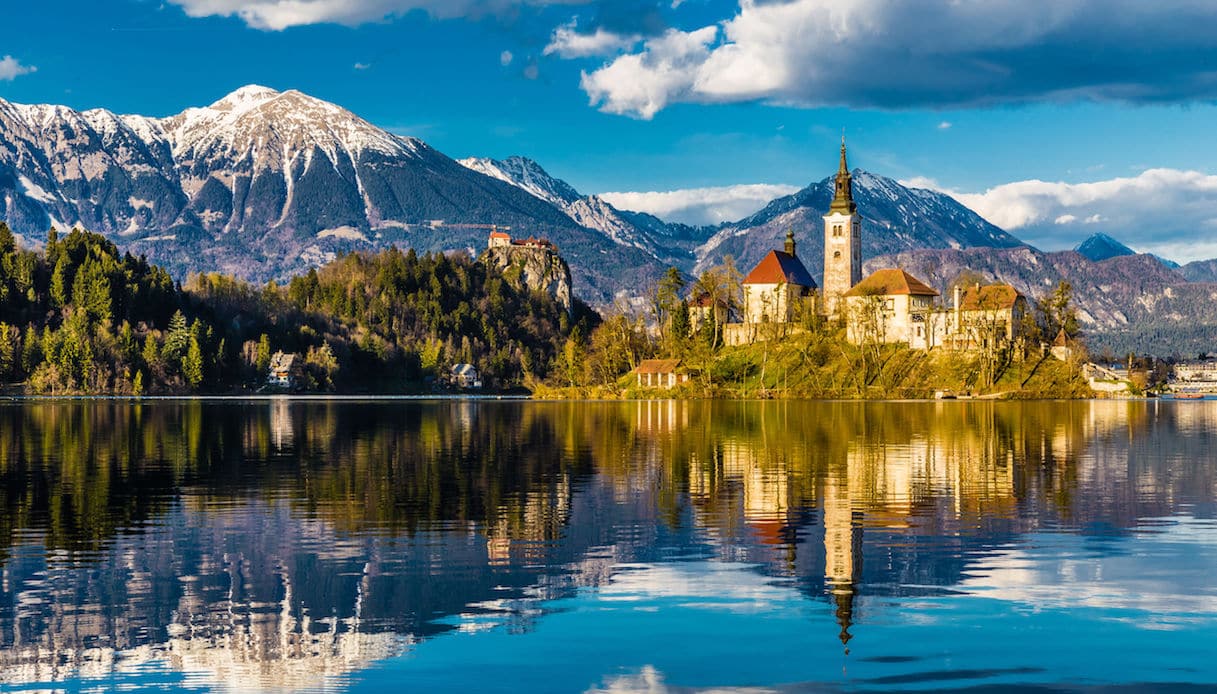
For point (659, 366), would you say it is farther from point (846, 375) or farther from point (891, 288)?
point (891, 288)

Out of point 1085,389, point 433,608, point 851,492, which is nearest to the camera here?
point 433,608

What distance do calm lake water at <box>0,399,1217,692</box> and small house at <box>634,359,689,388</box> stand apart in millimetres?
123840

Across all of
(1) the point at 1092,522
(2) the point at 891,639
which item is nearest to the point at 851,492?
(1) the point at 1092,522

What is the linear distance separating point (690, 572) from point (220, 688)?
510 inches

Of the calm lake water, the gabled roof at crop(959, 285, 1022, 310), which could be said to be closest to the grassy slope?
the gabled roof at crop(959, 285, 1022, 310)

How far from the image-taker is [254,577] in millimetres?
30797

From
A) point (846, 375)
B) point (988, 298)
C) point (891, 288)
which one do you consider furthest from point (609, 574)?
point (891, 288)

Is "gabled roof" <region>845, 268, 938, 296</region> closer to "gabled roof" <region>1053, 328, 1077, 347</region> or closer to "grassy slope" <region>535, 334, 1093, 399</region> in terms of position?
"grassy slope" <region>535, 334, 1093, 399</region>

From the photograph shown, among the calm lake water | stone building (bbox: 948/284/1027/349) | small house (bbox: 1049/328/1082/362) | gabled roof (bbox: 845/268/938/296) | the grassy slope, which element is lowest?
the calm lake water

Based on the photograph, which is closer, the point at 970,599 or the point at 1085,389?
the point at 970,599

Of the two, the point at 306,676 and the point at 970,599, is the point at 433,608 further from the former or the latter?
the point at 970,599

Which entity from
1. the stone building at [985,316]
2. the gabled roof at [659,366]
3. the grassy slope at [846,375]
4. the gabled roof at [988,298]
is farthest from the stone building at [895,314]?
the gabled roof at [659,366]

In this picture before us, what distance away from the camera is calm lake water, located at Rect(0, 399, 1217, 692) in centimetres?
2286

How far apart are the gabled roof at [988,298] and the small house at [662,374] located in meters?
41.0
